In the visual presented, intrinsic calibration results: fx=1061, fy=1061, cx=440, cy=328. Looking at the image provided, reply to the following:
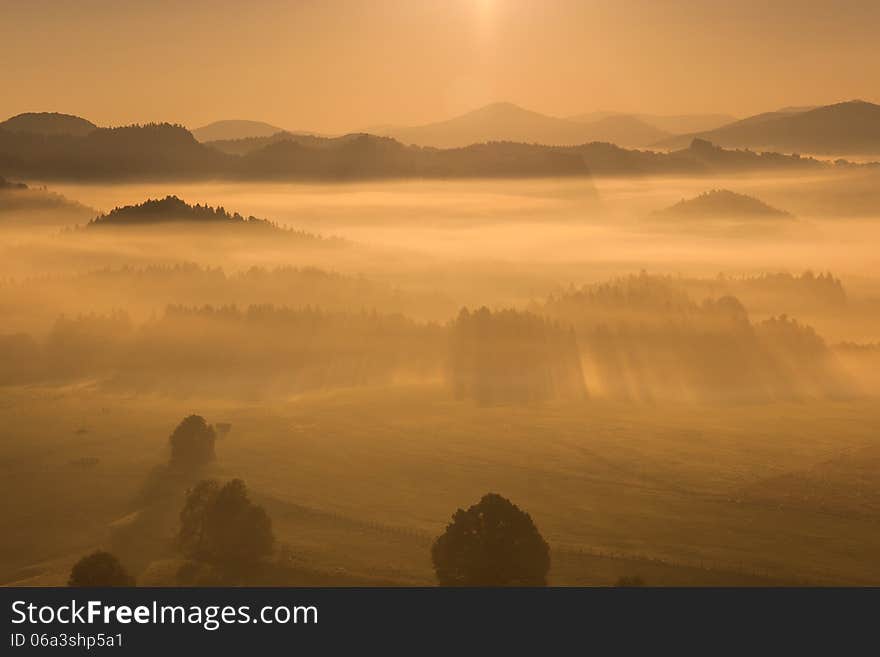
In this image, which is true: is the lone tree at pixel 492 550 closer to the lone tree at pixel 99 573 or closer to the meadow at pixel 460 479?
the meadow at pixel 460 479

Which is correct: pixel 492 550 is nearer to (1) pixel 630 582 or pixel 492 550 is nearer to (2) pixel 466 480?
(1) pixel 630 582

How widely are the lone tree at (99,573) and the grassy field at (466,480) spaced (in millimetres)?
5693

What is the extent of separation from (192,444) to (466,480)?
118 ft

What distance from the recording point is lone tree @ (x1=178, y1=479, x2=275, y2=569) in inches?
3792

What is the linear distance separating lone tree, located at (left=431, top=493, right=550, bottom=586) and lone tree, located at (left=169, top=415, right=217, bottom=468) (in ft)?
188

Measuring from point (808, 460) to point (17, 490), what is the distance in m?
105

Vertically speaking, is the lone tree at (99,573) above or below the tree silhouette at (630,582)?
above

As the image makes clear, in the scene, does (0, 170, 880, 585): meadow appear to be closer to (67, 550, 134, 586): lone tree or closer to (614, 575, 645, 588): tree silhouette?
(67, 550, 134, 586): lone tree

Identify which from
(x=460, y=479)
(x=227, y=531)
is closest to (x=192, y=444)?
(x=460, y=479)

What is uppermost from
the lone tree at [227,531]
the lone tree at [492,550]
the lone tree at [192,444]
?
the lone tree at [192,444]

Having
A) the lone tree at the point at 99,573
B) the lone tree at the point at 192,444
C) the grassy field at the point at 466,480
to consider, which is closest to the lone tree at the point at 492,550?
the grassy field at the point at 466,480

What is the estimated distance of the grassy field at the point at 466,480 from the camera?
102 meters

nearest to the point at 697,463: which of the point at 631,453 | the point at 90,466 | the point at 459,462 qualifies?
the point at 631,453

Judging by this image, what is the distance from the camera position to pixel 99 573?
286ft
